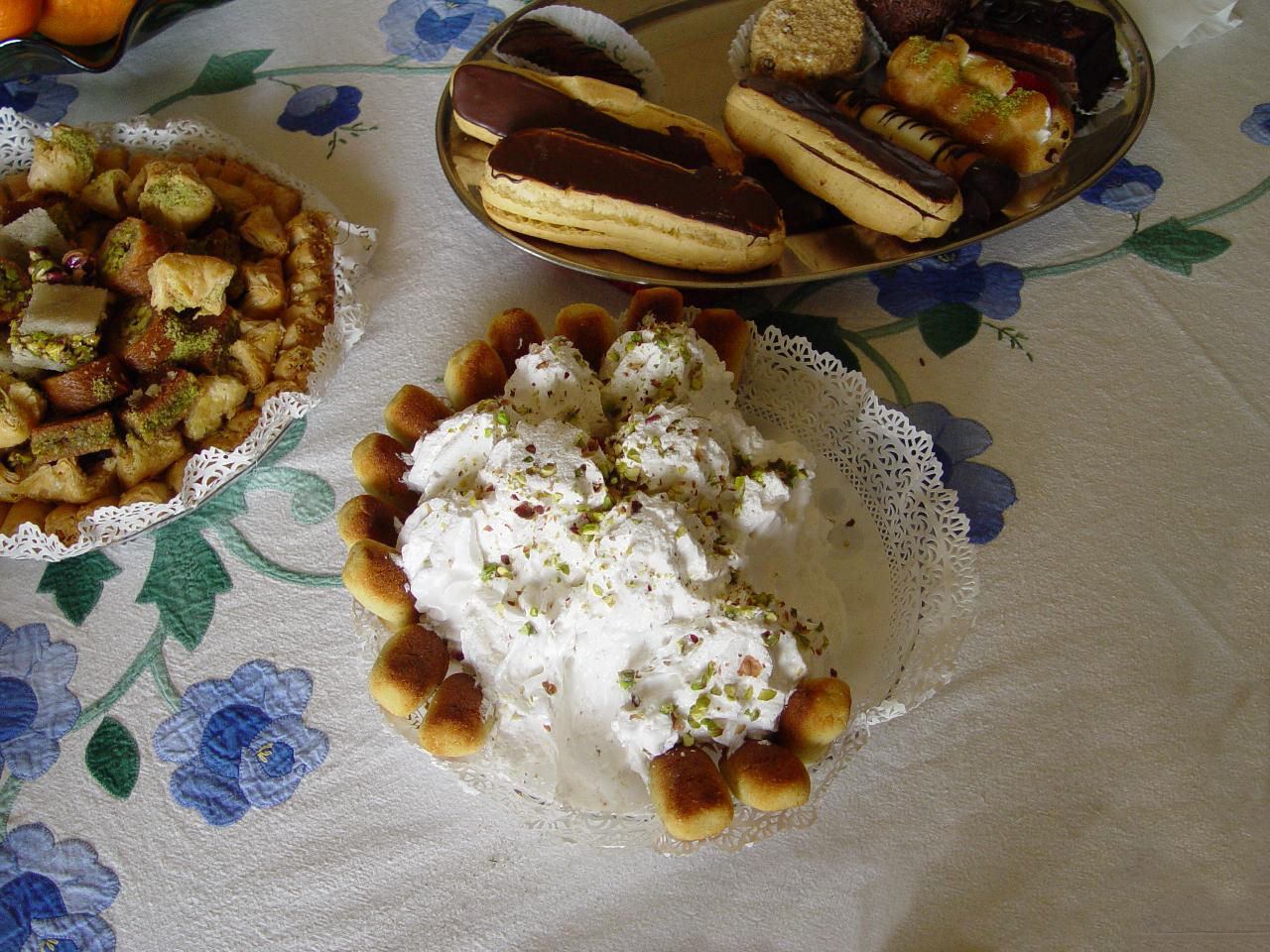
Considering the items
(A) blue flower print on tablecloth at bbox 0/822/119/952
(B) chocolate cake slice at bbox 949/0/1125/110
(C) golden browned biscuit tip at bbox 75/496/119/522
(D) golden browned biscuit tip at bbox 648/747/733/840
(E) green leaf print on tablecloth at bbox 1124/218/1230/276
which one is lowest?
(A) blue flower print on tablecloth at bbox 0/822/119/952

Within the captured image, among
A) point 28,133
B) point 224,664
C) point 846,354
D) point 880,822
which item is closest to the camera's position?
point 880,822

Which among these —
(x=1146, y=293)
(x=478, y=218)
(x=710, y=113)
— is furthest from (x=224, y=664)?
(x=1146, y=293)

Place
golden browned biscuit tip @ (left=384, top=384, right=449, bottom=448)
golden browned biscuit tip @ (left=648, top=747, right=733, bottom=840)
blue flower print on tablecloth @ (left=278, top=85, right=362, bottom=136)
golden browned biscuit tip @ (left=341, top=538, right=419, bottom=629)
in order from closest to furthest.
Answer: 1. golden browned biscuit tip @ (left=648, top=747, right=733, bottom=840)
2. golden browned biscuit tip @ (left=341, top=538, right=419, bottom=629)
3. golden browned biscuit tip @ (left=384, top=384, right=449, bottom=448)
4. blue flower print on tablecloth @ (left=278, top=85, right=362, bottom=136)

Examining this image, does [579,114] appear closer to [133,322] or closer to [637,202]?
[637,202]

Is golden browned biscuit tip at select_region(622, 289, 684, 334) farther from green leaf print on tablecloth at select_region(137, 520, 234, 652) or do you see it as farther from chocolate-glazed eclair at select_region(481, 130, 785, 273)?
green leaf print on tablecloth at select_region(137, 520, 234, 652)

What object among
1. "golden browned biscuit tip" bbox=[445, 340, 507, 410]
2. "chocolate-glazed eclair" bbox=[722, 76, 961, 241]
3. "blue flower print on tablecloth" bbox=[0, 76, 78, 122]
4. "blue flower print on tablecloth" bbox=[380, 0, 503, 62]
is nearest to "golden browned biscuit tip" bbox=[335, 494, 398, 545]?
"golden browned biscuit tip" bbox=[445, 340, 507, 410]

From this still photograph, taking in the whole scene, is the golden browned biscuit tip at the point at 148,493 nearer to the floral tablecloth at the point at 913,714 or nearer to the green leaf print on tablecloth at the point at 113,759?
the floral tablecloth at the point at 913,714

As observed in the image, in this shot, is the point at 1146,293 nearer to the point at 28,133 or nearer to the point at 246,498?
the point at 246,498
